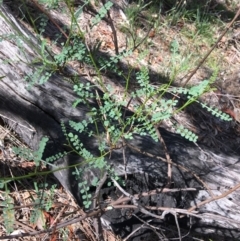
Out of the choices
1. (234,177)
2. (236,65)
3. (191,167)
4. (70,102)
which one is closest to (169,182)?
(191,167)

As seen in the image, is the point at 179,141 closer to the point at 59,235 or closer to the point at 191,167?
the point at 191,167

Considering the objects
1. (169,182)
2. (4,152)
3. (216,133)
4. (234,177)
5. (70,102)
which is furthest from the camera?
Answer: (216,133)

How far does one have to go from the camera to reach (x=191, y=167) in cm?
248

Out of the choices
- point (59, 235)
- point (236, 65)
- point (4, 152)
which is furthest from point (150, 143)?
point (236, 65)

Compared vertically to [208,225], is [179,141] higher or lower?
higher

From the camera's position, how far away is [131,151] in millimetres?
2463

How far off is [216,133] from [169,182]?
1332 mm

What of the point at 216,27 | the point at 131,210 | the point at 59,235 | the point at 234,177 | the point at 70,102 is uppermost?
the point at 216,27

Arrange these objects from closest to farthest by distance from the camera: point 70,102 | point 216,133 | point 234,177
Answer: point 234,177, point 70,102, point 216,133

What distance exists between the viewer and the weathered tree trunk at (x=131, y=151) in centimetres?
240

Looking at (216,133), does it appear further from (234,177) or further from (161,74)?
(234,177)

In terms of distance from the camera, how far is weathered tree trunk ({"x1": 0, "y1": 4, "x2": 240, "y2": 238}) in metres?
2.40

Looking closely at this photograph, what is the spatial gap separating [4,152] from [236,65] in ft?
6.88

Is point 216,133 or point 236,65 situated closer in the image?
point 216,133
